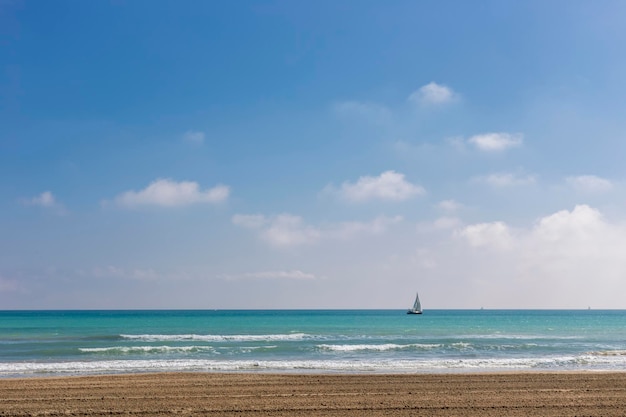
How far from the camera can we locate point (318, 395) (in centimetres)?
1520

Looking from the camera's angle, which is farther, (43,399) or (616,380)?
(616,380)

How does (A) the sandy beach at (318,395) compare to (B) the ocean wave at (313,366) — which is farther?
(B) the ocean wave at (313,366)

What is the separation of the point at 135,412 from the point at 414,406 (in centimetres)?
667

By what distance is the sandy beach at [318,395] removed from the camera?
13055 mm

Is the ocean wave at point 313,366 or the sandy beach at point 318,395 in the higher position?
the sandy beach at point 318,395

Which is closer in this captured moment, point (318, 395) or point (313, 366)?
point (318, 395)

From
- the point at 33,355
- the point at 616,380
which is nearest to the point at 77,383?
the point at 33,355

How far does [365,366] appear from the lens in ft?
80.1

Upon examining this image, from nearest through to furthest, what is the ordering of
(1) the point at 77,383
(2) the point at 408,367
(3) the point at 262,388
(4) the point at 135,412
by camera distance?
(4) the point at 135,412 → (3) the point at 262,388 → (1) the point at 77,383 → (2) the point at 408,367

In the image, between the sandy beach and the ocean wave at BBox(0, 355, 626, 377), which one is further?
the ocean wave at BBox(0, 355, 626, 377)

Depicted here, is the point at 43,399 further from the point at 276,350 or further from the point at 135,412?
the point at 276,350

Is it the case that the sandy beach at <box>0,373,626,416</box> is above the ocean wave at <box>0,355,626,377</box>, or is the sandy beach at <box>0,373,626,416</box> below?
above

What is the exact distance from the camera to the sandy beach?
42.8 ft

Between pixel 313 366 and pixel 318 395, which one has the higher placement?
pixel 318 395
